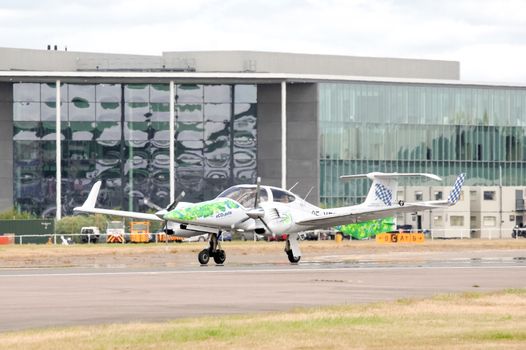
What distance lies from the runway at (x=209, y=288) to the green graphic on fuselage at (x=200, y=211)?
2253 millimetres

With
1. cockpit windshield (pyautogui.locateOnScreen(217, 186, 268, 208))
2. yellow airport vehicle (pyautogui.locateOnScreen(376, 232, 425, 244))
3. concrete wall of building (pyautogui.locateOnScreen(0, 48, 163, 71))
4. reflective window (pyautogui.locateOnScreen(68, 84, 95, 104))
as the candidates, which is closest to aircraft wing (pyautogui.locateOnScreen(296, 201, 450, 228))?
cockpit windshield (pyautogui.locateOnScreen(217, 186, 268, 208))

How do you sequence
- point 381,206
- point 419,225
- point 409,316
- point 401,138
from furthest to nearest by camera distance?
point 401,138 → point 419,225 → point 381,206 → point 409,316

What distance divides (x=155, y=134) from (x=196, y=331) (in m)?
96.6

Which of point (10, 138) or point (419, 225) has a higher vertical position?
point (10, 138)

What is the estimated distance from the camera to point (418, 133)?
12175 centimetres

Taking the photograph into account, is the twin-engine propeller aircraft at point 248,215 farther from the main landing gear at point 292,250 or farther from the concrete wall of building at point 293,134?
the concrete wall of building at point 293,134

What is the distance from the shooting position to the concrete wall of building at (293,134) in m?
116

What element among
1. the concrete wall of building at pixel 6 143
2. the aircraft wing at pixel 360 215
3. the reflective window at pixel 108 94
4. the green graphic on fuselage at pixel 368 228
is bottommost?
the green graphic on fuselage at pixel 368 228

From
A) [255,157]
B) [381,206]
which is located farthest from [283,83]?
[381,206]

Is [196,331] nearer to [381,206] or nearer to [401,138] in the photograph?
[381,206]

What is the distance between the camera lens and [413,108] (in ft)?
398

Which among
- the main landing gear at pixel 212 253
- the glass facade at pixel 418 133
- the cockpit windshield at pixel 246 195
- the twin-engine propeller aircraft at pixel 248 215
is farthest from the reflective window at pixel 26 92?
the main landing gear at pixel 212 253

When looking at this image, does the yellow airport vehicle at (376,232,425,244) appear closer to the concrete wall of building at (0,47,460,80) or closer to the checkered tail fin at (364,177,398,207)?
the checkered tail fin at (364,177,398,207)

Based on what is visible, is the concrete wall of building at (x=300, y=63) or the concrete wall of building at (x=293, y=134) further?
the concrete wall of building at (x=300, y=63)
